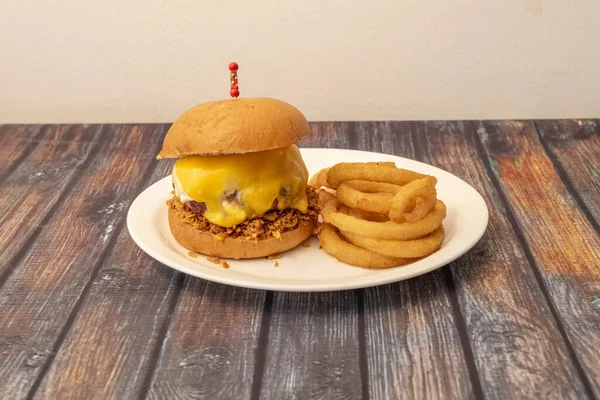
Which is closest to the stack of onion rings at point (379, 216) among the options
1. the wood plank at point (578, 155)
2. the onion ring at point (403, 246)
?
the onion ring at point (403, 246)

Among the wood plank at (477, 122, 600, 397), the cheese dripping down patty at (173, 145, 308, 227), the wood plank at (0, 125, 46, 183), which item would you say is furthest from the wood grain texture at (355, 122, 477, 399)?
the wood plank at (0, 125, 46, 183)

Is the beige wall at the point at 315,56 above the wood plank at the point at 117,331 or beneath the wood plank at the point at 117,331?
beneath

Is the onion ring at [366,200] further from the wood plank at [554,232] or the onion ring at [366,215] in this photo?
the wood plank at [554,232]

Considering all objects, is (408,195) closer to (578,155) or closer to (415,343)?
(415,343)

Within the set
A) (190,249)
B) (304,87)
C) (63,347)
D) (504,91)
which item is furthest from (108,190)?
(504,91)

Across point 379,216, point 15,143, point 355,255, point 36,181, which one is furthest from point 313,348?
→ point 15,143

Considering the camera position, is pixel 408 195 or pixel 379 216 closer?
pixel 408 195
